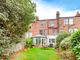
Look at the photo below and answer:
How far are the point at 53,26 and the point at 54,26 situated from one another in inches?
12.7

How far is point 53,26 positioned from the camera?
187 ft

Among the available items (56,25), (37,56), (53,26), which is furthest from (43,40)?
(37,56)

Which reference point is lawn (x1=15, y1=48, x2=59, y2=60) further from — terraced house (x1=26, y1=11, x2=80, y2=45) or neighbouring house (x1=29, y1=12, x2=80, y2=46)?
neighbouring house (x1=29, y1=12, x2=80, y2=46)

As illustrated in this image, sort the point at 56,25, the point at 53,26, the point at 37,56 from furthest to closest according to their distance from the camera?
1. the point at 53,26
2. the point at 56,25
3. the point at 37,56

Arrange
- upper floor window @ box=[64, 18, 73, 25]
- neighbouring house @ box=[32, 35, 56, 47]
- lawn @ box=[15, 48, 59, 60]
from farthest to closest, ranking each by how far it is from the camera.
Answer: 1. upper floor window @ box=[64, 18, 73, 25]
2. neighbouring house @ box=[32, 35, 56, 47]
3. lawn @ box=[15, 48, 59, 60]

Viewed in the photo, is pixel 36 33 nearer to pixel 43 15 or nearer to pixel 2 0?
pixel 43 15

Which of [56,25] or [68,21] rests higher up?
[68,21]

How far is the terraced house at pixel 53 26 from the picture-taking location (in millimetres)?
54156

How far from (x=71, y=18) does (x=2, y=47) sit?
4228cm

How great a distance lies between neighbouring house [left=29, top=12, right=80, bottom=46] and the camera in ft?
178

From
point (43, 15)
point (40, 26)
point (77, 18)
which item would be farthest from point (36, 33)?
point (77, 18)

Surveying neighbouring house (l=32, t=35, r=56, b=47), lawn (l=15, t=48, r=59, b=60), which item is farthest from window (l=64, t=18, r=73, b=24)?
lawn (l=15, t=48, r=59, b=60)

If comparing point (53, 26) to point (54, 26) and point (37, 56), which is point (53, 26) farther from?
point (37, 56)

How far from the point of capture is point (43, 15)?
2429 inches
